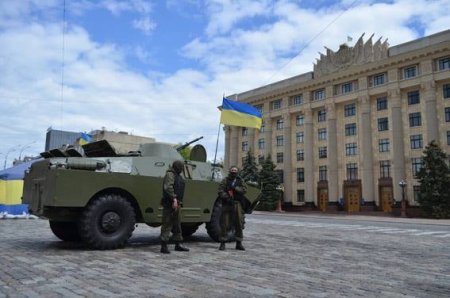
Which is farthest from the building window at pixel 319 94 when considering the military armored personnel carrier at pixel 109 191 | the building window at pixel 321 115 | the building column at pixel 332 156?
the military armored personnel carrier at pixel 109 191

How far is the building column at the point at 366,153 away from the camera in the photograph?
133 ft

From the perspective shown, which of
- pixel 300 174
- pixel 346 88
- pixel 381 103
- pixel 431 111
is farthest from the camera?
pixel 300 174

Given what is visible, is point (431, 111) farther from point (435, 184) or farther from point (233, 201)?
point (233, 201)

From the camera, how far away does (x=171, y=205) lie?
7746 millimetres

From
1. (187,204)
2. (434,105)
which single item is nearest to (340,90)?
(434,105)

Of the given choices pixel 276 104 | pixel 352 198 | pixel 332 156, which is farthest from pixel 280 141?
pixel 352 198

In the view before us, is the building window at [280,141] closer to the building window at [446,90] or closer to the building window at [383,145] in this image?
the building window at [383,145]

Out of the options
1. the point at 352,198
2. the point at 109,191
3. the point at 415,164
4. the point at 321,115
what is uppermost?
the point at 321,115

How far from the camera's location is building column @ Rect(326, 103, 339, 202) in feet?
144

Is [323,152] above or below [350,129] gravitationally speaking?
below

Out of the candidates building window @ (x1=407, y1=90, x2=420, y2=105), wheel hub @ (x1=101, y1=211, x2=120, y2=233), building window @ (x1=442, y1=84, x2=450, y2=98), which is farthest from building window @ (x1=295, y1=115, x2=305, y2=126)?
wheel hub @ (x1=101, y1=211, x2=120, y2=233)

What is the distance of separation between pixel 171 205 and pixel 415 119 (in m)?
36.6

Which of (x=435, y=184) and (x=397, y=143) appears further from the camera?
(x=397, y=143)

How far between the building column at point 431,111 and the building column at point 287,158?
53.5 feet
